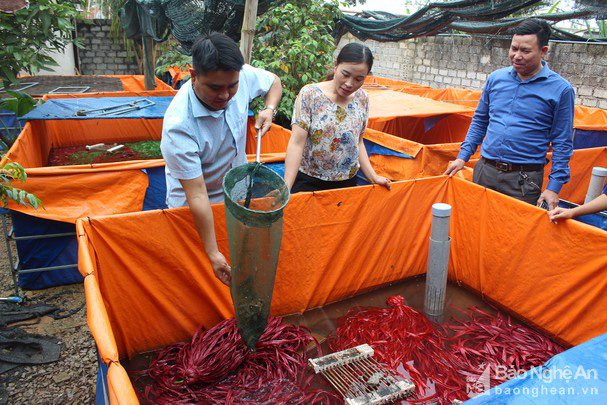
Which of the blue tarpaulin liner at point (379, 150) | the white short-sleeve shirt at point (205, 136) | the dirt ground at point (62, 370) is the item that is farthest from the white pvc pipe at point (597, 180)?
the dirt ground at point (62, 370)

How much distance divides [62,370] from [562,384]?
10.7 ft

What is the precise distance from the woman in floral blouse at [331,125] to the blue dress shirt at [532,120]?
3.89ft

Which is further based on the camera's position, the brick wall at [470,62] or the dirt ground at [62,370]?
the brick wall at [470,62]

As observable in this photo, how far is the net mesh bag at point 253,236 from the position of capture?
2.04 meters

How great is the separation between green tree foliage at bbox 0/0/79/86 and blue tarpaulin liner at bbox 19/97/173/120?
129 centimetres

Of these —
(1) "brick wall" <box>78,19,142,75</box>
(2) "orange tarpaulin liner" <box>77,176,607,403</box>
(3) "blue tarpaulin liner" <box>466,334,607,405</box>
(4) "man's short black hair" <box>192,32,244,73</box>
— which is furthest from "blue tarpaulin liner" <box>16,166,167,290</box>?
(1) "brick wall" <box>78,19,142,75</box>

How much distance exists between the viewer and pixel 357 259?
3.54 m

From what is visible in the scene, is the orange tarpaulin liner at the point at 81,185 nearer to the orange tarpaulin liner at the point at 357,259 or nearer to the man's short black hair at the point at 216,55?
the orange tarpaulin liner at the point at 357,259

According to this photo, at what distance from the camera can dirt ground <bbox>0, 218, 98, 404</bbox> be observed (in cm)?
294

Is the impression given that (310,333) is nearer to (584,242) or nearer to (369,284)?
(369,284)

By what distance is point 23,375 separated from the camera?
123 inches

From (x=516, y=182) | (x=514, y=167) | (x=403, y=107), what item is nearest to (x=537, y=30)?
(x=514, y=167)

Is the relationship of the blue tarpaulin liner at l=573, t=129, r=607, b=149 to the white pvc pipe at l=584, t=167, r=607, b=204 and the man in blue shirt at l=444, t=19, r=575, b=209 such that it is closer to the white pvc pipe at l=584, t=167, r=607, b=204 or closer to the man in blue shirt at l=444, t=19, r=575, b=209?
the white pvc pipe at l=584, t=167, r=607, b=204

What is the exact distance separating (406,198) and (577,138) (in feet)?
15.4
